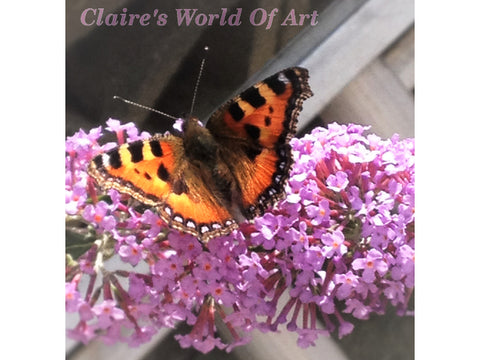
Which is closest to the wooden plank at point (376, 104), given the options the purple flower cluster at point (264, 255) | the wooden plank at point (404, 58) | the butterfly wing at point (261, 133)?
the wooden plank at point (404, 58)

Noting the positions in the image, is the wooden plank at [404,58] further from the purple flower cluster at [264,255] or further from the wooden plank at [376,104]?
the purple flower cluster at [264,255]

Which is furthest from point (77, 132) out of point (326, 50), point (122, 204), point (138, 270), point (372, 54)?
point (372, 54)

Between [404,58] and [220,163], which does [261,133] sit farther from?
[404,58]

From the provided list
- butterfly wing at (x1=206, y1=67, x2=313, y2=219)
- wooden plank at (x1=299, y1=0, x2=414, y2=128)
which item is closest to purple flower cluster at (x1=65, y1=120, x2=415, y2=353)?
butterfly wing at (x1=206, y1=67, x2=313, y2=219)

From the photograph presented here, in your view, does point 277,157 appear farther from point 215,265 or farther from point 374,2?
point 374,2

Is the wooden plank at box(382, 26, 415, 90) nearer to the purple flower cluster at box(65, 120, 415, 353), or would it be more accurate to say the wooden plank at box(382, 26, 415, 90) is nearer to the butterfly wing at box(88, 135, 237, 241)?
the purple flower cluster at box(65, 120, 415, 353)

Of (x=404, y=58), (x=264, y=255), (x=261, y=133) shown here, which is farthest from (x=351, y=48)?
(x=264, y=255)
